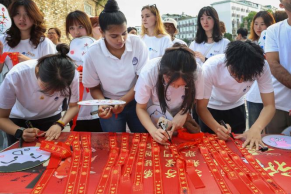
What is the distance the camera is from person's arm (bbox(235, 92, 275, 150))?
1424 mm

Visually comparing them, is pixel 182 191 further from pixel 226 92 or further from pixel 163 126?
pixel 226 92

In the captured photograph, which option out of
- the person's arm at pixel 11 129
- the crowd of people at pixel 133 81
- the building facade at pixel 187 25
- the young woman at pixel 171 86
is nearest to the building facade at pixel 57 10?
the crowd of people at pixel 133 81

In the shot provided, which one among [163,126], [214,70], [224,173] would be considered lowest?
[224,173]

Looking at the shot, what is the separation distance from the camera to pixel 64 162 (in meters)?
1.22

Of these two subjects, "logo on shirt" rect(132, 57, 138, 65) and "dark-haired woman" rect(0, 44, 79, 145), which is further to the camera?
"logo on shirt" rect(132, 57, 138, 65)

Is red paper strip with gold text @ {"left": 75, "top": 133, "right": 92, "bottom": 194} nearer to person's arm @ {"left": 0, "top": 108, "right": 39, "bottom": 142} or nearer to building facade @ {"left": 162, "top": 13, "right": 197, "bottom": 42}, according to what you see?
person's arm @ {"left": 0, "top": 108, "right": 39, "bottom": 142}

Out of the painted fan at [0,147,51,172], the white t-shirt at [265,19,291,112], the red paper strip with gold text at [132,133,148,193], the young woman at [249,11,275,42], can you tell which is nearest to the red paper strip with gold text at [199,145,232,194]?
the red paper strip with gold text at [132,133,148,193]

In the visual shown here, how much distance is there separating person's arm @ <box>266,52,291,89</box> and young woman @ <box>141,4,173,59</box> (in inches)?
46.7

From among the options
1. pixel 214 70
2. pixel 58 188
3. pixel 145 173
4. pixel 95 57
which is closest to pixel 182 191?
pixel 145 173

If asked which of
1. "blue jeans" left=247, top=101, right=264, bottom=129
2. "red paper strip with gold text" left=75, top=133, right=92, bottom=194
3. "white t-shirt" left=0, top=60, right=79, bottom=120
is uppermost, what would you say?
"white t-shirt" left=0, top=60, right=79, bottom=120

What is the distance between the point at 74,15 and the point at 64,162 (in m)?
1.56

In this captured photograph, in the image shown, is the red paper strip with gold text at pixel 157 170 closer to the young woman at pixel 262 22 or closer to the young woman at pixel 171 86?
the young woman at pixel 171 86

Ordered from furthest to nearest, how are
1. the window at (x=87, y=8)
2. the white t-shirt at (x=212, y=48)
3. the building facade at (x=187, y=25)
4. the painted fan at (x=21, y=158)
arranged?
the building facade at (x=187, y=25)
the window at (x=87, y=8)
the white t-shirt at (x=212, y=48)
the painted fan at (x=21, y=158)

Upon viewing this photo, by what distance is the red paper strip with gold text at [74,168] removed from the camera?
0.99 meters
